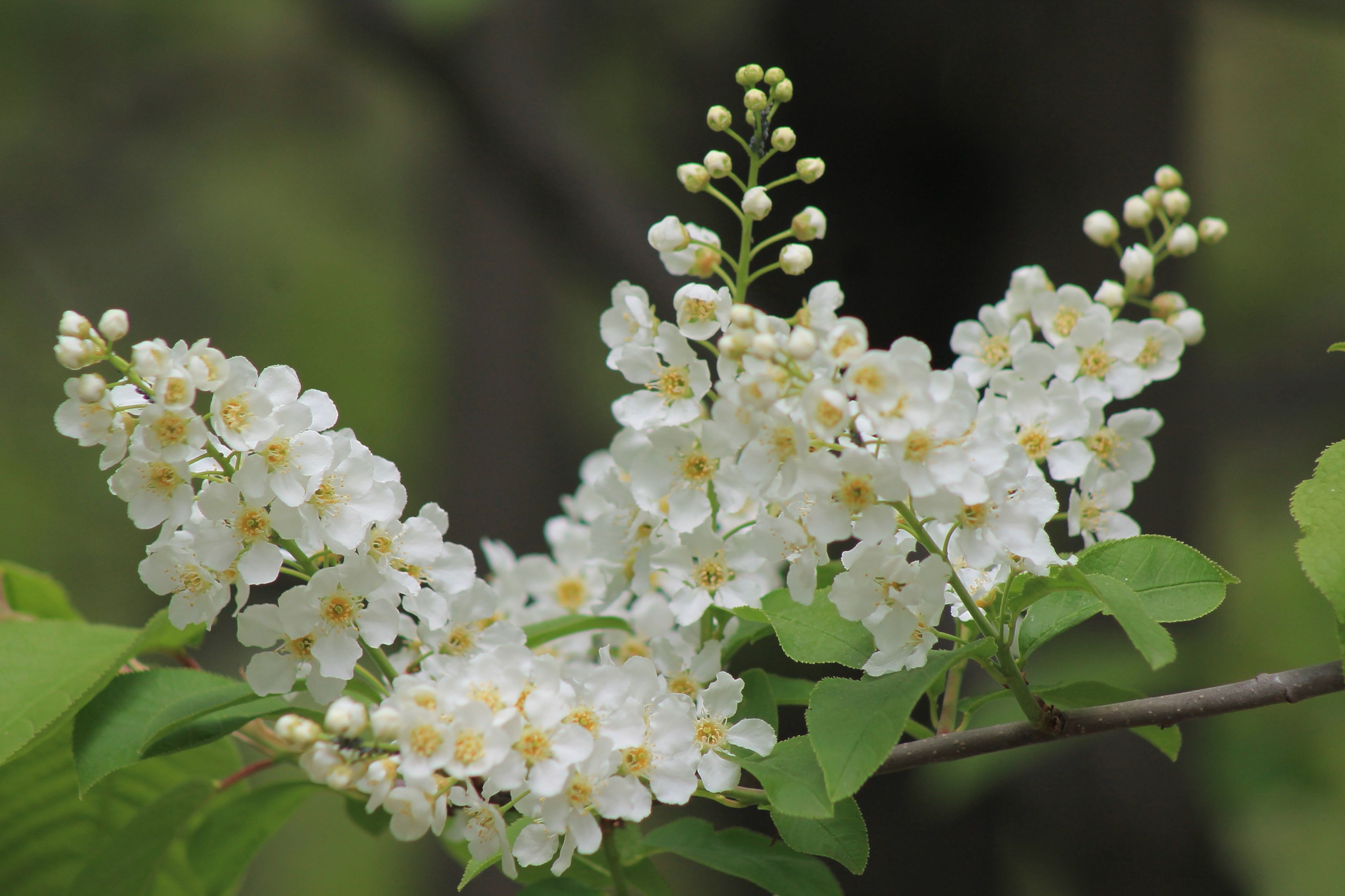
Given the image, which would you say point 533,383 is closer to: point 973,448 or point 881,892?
point 881,892

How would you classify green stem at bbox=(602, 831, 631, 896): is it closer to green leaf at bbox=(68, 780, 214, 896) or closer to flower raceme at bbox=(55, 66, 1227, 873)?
flower raceme at bbox=(55, 66, 1227, 873)

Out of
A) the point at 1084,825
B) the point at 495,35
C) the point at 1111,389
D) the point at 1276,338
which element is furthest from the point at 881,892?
the point at 495,35

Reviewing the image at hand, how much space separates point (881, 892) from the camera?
11.6 ft

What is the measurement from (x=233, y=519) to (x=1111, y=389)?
3.63 feet

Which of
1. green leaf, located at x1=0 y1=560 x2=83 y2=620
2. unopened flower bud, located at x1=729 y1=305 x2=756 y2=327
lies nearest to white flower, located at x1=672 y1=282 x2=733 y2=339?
unopened flower bud, located at x1=729 y1=305 x2=756 y2=327

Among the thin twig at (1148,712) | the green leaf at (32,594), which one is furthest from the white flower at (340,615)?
the green leaf at (32,594)

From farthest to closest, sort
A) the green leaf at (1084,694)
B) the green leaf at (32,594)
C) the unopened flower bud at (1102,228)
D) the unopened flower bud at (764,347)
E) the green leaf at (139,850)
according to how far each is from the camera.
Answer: the green leaf at (32,594), the unopened flower bud at (1102,228), the green leaf at (139,850), the green leaf at (1084,694), the unopened flower bud at (764,347)

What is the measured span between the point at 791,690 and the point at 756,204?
2.26 feet

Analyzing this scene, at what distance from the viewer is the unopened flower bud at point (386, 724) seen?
1.04 m

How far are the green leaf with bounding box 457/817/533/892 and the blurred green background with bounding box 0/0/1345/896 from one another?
192cm

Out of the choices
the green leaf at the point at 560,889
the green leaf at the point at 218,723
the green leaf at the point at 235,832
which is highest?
the green leaf at the point at 218,723

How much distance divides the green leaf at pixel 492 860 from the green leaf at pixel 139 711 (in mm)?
345

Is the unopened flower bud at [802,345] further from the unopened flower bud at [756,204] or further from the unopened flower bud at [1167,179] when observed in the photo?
the unopened flower bud at [1167,179]

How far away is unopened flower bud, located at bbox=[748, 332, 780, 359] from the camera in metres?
0.97
